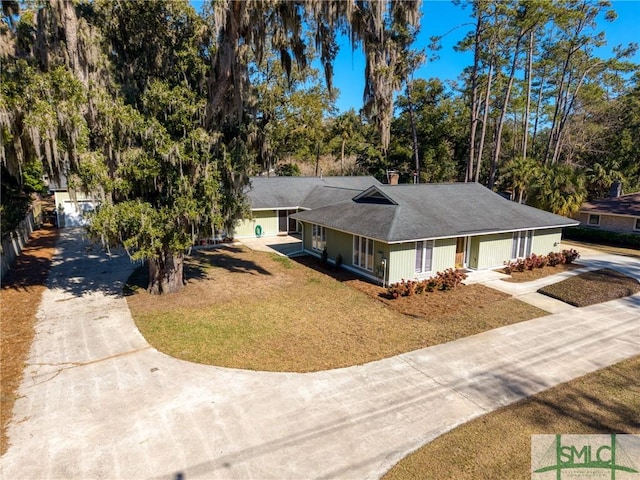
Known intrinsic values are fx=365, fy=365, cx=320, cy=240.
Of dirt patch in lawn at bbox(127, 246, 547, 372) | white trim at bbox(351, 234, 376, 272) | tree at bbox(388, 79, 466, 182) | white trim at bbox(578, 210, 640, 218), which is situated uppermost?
tree at bbox(388, 79, 466, 182)

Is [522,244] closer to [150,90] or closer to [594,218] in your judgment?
[594,218]

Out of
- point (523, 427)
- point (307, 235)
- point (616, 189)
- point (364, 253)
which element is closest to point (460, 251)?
point (364, 253)

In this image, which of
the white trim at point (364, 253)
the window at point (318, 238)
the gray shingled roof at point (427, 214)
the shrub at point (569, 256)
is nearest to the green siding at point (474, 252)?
the gray shingled roof at point (427, 214)

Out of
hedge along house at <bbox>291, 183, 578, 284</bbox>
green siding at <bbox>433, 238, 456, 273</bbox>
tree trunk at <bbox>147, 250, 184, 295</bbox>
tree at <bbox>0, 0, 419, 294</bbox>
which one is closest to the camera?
tree at <bbox>0, 0, 419, 294</bbox>

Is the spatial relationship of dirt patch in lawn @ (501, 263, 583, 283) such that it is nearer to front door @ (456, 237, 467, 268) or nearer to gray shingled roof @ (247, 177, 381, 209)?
front door @ (456, 237, 467, 268)

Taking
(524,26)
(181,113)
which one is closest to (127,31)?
(181,113)

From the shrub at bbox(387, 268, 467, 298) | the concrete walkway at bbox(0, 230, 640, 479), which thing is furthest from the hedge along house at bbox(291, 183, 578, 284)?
the concrete walkway at bbox(0, 230, 640, 479)

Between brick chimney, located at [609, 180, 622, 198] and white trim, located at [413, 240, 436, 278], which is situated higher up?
brick chimney, located at [609, 180, 622, 198]
